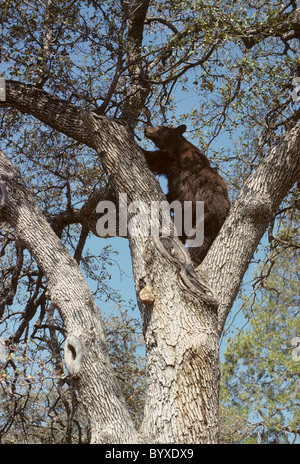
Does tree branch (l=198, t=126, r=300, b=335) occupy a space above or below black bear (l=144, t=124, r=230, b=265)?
below

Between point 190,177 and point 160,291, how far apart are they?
2.45m

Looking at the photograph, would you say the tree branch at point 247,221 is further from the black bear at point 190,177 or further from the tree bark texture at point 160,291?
the black bear at point 190,177

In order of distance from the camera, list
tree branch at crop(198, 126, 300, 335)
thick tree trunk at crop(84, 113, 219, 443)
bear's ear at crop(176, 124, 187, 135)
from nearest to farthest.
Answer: thick tree trunk at crop(84, 113, 219, 443) → tree branch at crop(198, 126, 300, 335) → bear's ear at crop(176, 124, 187, 135)

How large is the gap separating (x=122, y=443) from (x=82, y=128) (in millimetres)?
3448

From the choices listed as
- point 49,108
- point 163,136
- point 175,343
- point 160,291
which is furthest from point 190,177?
point 175,343

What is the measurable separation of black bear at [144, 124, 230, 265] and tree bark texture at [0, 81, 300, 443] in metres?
0.95

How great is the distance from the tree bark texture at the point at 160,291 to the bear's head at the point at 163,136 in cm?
147

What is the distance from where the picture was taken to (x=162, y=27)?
759cm

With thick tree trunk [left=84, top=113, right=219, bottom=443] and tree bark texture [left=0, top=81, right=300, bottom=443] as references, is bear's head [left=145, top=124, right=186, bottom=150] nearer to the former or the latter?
tree bark texture [left=0, top=81, right=300, bottom=443]

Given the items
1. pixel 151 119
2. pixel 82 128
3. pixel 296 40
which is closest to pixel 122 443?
pixel 82 128

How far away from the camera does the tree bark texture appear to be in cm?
349

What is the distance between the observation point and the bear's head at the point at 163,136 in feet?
22.4

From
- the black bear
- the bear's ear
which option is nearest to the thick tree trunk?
the black bear

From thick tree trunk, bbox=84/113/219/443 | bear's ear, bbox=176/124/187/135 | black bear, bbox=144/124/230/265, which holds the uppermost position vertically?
bear's ear, bbox=176/124/187/135
